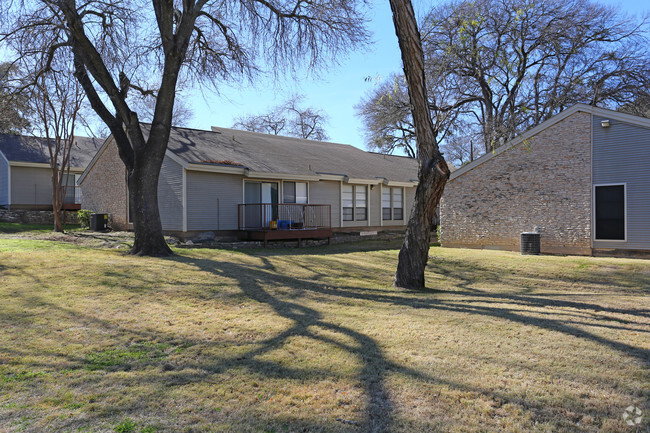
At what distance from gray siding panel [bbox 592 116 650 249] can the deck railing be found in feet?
33.5

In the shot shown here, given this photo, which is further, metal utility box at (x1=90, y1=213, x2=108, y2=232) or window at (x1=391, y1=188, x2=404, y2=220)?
window at (x1=391, y1=188, x2=404, y2=220)

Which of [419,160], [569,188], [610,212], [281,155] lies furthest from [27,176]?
[610,212]

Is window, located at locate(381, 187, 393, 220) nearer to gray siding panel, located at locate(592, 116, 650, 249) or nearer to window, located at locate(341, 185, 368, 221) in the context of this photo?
window, located at locate(341, 185, 368, 221)

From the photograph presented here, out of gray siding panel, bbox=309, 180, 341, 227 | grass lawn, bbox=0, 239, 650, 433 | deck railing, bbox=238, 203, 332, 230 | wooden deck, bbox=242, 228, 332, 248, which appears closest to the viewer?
grass lawn, bbox=0, 239, 650, 433

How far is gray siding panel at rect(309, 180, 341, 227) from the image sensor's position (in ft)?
65.6

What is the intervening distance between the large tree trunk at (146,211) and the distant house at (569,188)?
33.2 ft

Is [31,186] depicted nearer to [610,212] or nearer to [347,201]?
[347,201]

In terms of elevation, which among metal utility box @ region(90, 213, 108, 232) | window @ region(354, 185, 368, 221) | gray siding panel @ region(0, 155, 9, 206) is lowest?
metal utility box @ region(90, 213, 108, 232)

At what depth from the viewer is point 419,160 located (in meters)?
8.70

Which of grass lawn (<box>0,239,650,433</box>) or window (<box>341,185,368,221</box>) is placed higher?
window (<box>341,185,368,221</box>)

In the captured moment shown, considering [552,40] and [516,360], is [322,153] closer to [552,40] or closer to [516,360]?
[552,40]

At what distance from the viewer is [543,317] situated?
616cm

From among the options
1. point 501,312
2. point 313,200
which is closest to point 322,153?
point 313,200

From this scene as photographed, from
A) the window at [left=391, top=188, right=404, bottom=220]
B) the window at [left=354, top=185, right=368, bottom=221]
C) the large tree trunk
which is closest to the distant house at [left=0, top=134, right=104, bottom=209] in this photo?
the large tree trunk
